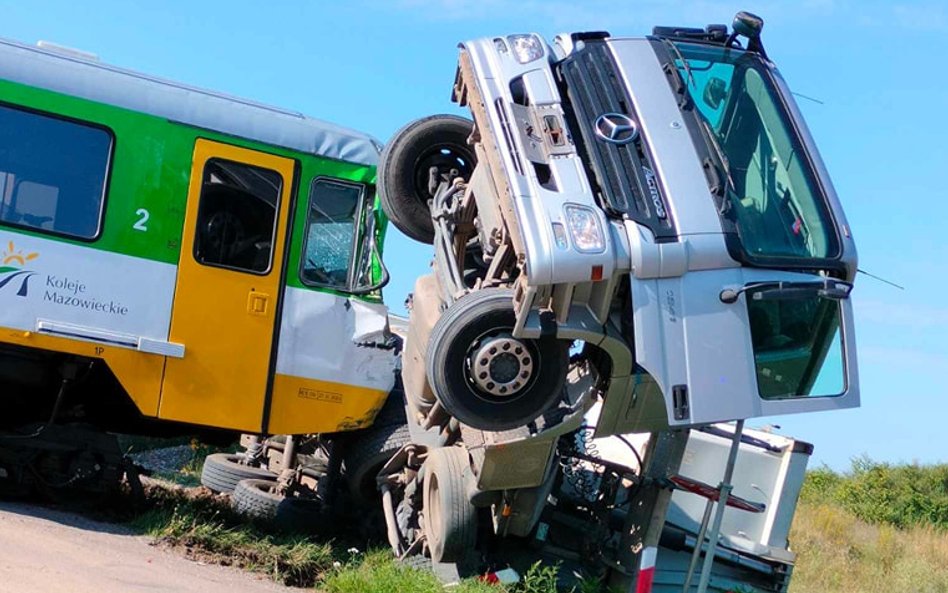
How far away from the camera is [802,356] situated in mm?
6855

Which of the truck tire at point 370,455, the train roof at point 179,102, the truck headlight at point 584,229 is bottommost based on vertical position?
the truck tire at point 370,455

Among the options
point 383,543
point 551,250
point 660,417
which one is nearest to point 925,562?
point 383,543

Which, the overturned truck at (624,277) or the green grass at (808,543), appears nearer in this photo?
the overturned truck at (624,277)

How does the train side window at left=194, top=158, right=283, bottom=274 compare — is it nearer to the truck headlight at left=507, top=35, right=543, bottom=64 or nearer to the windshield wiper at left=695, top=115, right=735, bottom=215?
the truck headlight at left=507, top=35, right=543, bottom=64

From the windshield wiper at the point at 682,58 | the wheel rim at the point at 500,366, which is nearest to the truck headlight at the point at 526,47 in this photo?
the windshield wiper at the point at 682,58

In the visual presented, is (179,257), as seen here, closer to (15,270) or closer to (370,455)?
(15,270)

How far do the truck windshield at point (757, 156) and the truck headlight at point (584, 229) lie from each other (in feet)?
2.53

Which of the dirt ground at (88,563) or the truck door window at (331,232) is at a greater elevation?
the truck door window at (331,232)

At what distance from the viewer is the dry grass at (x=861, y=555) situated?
13.5 m

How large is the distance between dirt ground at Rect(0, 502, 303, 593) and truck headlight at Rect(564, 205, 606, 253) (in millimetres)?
2780

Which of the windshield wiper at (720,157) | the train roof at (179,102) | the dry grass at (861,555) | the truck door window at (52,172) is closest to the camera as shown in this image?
the windshield wiper at (720,157)

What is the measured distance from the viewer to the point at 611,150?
6.72 metres

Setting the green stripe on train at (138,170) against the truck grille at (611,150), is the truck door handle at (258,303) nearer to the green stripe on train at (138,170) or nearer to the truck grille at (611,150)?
the green stripe on train at (138,170)

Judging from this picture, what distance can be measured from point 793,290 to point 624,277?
92 cm
